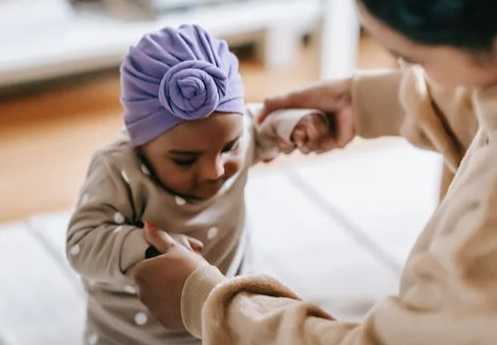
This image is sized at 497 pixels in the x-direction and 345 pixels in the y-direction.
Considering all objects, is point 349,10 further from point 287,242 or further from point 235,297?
point 235,297

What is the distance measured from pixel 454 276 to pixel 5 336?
36.9 inches

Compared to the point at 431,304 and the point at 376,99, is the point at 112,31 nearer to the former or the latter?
the point at 376,99

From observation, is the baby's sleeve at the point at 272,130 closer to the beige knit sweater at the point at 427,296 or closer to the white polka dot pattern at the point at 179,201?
the white polka dot pattern at the point at 179,201

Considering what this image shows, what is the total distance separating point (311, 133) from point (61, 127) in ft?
3.42

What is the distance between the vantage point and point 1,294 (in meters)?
1.66

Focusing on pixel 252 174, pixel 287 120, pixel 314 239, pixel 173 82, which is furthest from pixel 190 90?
pixel 252 174

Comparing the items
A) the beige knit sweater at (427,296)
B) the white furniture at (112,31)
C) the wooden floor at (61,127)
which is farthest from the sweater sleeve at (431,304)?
the white furniture at (112,31)

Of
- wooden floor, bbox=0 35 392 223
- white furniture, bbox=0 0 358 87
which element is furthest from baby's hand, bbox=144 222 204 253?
white furniture, bbox=0 0 358 87

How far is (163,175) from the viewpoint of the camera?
1.16 metres

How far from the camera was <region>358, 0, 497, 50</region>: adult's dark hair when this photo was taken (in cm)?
72

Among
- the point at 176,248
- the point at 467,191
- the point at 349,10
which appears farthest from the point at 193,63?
the point at 349,10

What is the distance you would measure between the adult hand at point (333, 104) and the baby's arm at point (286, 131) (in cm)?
2

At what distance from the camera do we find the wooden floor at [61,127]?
6.44 ft

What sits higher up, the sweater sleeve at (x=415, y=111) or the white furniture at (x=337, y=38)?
the sweater sleeve at (x=415, y=111)
